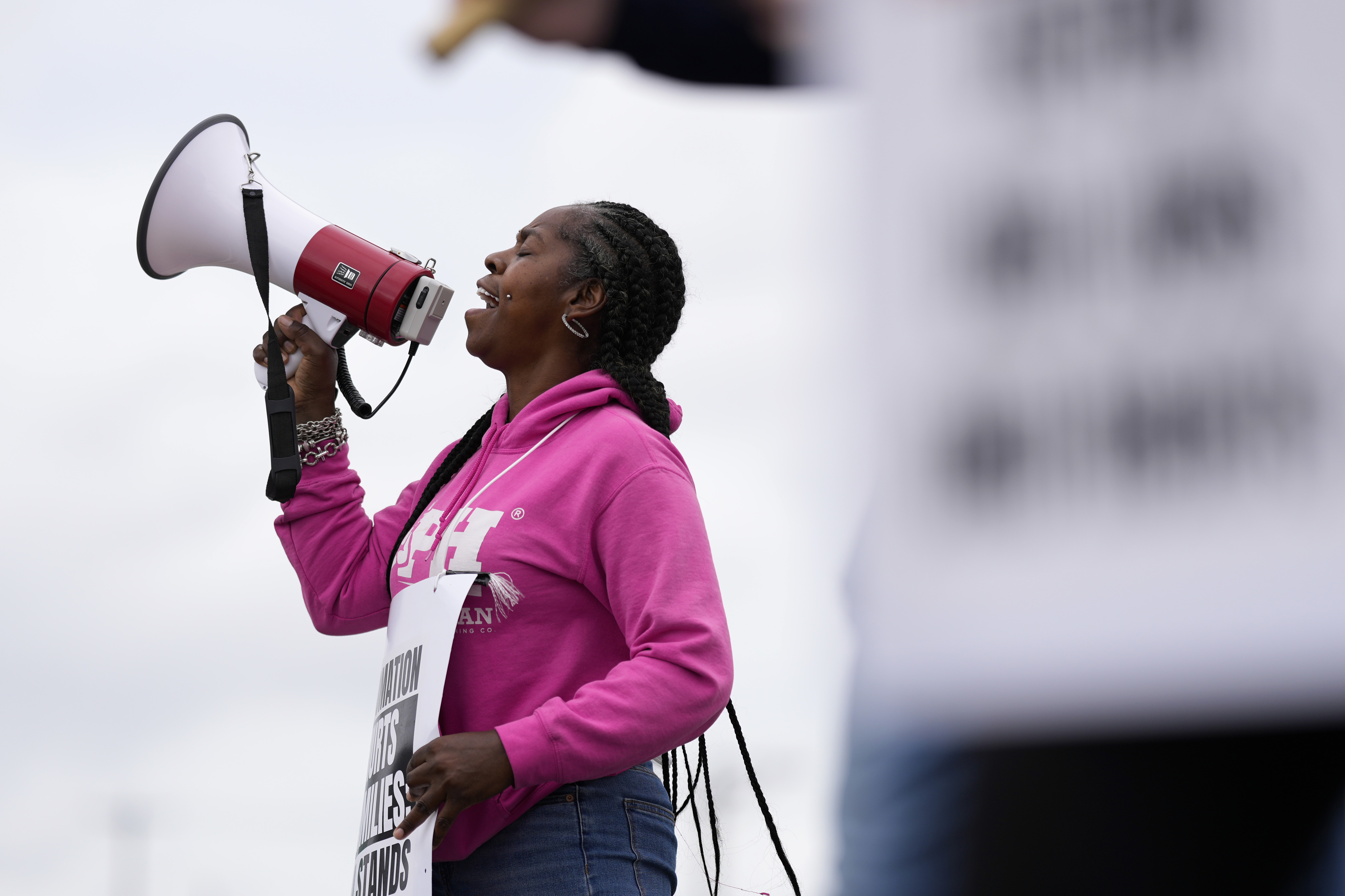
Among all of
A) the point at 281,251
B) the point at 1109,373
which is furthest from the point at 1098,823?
the point at 281,251

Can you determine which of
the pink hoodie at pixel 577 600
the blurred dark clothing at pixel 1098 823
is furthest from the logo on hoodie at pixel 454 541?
the blurred dark clothing at pixel 1098 823

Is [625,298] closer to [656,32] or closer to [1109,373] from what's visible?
[656,32]

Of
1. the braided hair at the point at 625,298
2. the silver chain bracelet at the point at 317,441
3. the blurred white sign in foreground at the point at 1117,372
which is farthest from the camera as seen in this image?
the silver chain bracelet at the point at 317,441

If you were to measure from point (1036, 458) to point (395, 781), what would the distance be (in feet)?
4.51

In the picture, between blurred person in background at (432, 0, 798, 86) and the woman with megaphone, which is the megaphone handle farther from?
blurred person in background at (432, 0, 798, 86)

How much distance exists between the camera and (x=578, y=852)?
1.78 m

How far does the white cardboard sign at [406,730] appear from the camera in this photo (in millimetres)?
1731

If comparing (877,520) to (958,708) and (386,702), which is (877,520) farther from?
(386,702)

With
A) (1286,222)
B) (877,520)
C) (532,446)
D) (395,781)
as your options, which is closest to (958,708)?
(877,520)

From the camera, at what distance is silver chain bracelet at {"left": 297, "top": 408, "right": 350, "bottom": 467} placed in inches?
91.4

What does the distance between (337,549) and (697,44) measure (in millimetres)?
1622

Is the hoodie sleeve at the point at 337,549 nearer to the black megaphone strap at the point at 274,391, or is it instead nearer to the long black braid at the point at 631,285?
the black megaphone strap at the point at 274,391

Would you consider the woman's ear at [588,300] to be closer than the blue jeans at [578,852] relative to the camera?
No

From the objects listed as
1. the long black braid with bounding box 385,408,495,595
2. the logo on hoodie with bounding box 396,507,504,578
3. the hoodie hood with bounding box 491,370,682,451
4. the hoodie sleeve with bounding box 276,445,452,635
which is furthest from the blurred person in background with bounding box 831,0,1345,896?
the hoodie sleeve with bounding box 276,445,452,635
